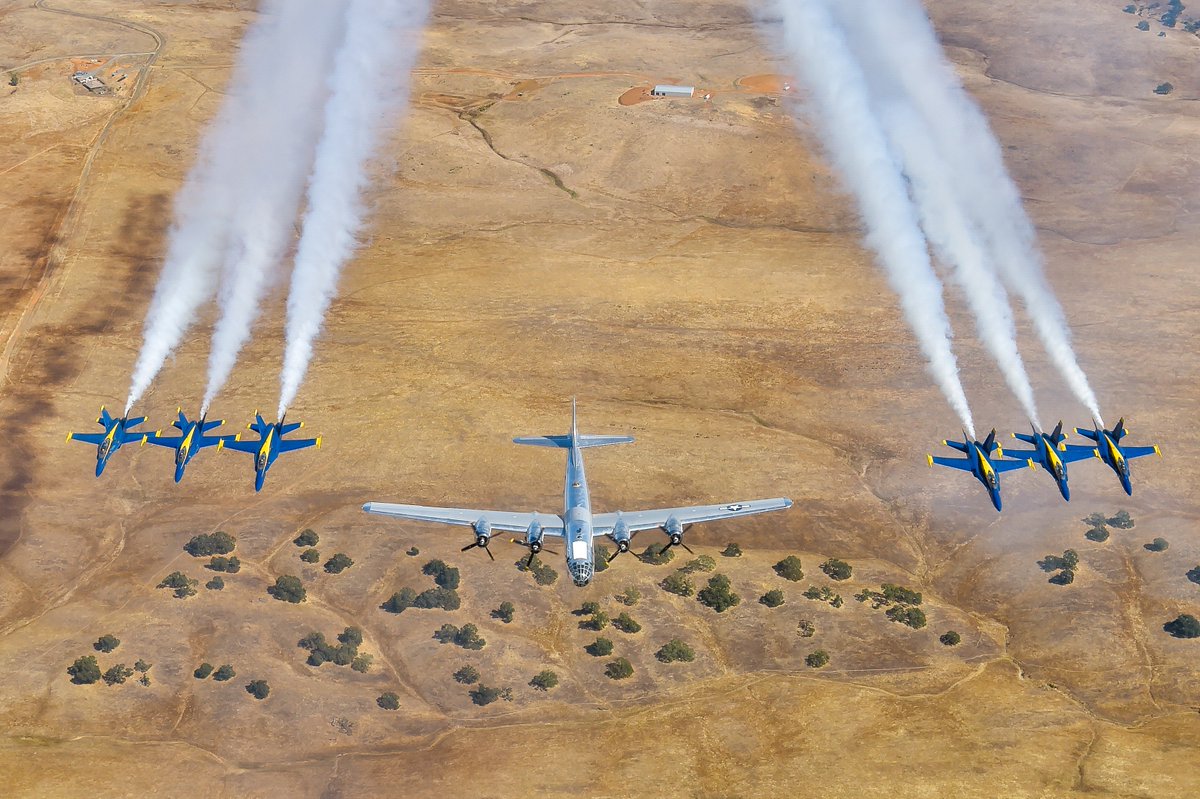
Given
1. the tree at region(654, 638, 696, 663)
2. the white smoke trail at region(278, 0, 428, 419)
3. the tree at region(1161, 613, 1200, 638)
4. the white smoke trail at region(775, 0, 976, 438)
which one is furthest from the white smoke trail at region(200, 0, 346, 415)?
the tree at region(1161, 613, 1200, 638)

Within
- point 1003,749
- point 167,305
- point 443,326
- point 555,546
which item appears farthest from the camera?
point 443,326

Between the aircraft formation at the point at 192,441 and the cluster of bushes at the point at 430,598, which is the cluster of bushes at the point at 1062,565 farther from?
the aircraft formation at the point at 192,441

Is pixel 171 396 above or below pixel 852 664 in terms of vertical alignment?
below

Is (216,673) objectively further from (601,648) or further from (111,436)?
(601,648)

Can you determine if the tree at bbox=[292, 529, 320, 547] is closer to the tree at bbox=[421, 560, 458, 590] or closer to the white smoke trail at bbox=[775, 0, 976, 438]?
the tree at bbox=[421, 560, 458, 590]

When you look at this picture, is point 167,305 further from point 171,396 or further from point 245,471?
point 245,471

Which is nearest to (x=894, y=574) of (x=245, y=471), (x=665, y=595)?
(x=665, y=595)
